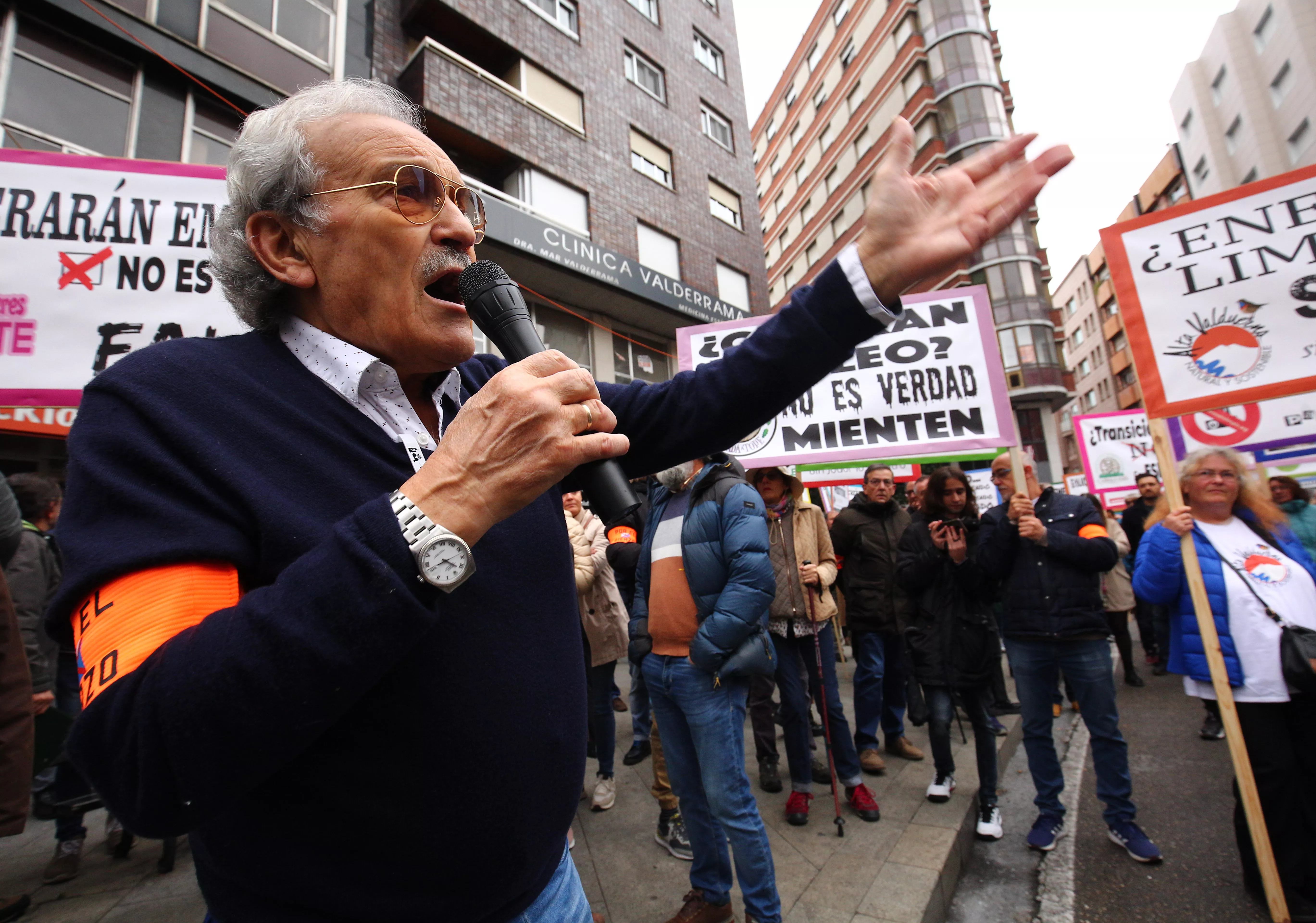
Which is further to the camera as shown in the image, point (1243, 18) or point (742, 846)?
point (1243, 18)

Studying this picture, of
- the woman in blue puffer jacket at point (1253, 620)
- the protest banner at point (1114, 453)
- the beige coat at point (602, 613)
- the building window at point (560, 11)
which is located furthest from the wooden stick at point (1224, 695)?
the building window at point (560, 11)

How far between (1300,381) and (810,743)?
332 cm

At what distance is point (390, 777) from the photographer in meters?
0.86

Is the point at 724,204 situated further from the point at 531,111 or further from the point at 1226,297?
the point at 1226,297

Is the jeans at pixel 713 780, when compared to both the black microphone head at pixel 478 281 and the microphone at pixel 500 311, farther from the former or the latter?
the black microphone head at pixel 478 281

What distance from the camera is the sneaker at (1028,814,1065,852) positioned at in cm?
350

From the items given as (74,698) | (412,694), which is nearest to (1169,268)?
(412,694)

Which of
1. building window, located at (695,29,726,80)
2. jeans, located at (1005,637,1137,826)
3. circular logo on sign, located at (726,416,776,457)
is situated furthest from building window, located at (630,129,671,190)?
jeans, located at (1005,637,1137,826)

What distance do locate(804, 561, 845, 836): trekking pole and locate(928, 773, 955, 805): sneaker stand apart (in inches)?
21.7

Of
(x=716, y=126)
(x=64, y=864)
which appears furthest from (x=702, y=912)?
(x=716, y=126)

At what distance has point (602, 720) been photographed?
4199mm

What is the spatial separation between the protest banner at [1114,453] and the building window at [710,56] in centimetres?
1510

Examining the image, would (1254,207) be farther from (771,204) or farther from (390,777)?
(771,204)

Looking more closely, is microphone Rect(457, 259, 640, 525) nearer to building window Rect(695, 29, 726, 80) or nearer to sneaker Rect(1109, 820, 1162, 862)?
sneaker Rect(1109, 820, 1162, 862)
